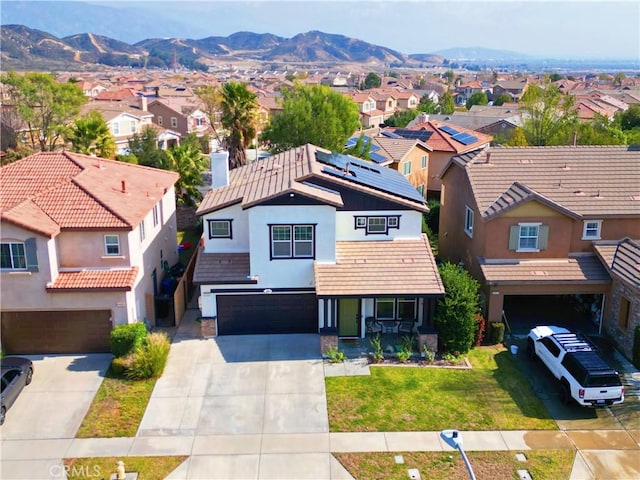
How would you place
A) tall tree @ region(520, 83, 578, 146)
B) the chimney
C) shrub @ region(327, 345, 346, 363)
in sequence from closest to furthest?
shrub @ region(327, 345, 346, 363), the chimney, tall tree @ region(520, 83, 578, 146)

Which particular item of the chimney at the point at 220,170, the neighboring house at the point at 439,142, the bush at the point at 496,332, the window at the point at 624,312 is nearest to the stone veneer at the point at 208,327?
the chimney at the point at 220,170

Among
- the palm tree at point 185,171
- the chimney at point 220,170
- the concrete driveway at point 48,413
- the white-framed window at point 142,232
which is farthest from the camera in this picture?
the palm tree at point 185,171

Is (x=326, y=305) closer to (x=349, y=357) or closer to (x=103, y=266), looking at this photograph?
(x=349, y=357)

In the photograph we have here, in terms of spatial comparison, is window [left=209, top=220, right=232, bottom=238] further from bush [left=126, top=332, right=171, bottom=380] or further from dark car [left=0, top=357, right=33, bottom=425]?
dark car [left=0, top=357, right=33, bottom=425]

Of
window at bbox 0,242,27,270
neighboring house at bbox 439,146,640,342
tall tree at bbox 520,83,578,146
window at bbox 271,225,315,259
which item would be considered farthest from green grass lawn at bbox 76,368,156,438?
tall tree at bbox 520,83,578,146

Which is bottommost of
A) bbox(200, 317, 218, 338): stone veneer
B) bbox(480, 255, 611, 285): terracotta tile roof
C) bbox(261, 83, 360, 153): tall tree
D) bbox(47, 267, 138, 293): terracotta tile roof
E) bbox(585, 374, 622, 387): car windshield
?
bbox(200, 317, 218, 338): stone veneer

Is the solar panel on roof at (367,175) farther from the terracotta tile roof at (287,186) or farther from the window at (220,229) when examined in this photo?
the window at (220,229)
